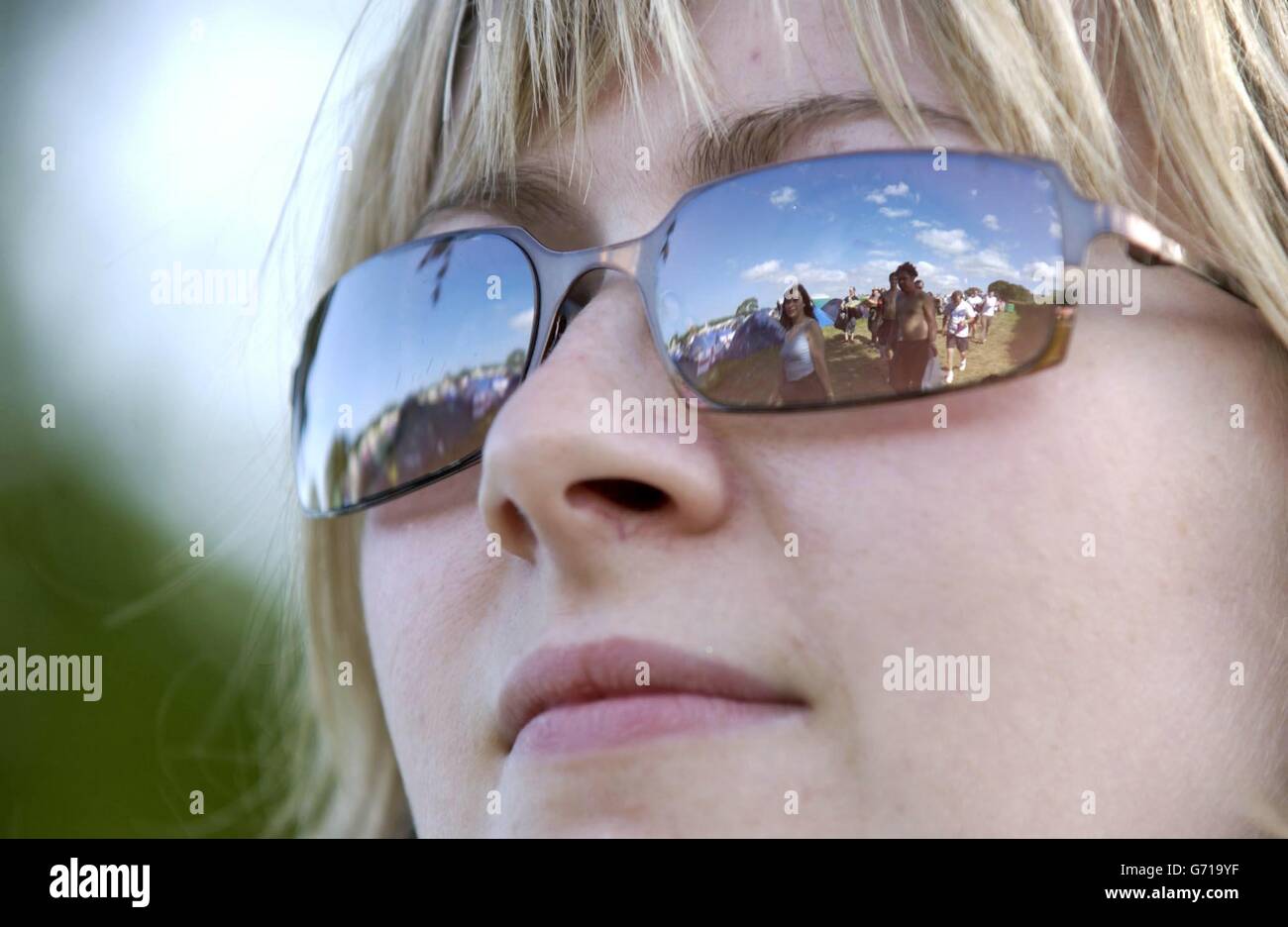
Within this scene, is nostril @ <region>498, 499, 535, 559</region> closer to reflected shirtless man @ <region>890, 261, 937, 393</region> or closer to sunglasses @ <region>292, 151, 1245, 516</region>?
sunglasses @ <region>292, 151, 1245, 516</region>

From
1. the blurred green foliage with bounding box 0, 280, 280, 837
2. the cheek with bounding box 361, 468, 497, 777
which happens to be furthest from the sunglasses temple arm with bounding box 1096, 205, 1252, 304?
the blurred green foliage with bounding box 0, 280, 280, 837

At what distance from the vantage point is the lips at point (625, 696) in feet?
4.27

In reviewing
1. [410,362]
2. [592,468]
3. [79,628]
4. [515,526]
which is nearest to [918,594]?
[592,468]

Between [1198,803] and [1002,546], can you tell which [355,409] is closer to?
[1002,546]

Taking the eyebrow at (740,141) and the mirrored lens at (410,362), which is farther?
the mirrored lens at (410,362)

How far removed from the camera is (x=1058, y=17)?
1440mm

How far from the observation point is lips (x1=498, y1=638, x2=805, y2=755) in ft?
4.27

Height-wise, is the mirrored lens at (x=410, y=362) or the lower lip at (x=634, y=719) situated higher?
the mirrored lens at (x=410, y=362)

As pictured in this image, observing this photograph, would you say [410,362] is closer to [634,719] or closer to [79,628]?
[634,719]

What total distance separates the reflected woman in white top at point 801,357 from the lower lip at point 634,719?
0.36m

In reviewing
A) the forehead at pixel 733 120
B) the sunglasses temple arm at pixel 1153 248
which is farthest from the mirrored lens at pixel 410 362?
the sunglasses temple arm at pixel 1153 248

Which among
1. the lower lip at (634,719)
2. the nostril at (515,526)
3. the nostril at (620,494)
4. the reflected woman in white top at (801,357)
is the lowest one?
the lower lip at (634,719)

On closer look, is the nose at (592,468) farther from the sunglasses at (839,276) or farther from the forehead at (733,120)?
the forehead at (733,120)

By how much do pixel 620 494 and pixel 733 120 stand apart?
0.54 m
